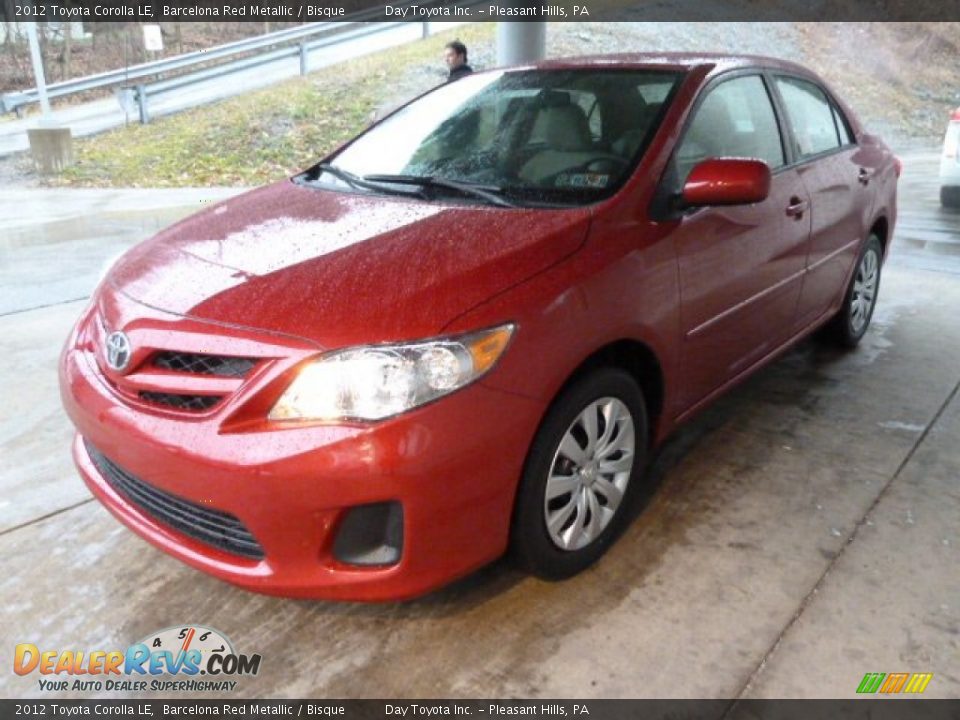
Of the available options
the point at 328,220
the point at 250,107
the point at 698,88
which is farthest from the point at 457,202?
the point at 250,107

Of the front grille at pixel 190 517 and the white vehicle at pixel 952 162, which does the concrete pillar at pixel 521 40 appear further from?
the front grille at pixel 190 517

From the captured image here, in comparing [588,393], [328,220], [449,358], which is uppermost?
[328,220]

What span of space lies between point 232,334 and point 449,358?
0.54 metres

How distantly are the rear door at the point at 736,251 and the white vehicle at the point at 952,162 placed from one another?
5491 mm

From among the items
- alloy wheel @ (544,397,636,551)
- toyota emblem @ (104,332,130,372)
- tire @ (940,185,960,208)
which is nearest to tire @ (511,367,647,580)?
alloy wheel @ (544,397,636,551)

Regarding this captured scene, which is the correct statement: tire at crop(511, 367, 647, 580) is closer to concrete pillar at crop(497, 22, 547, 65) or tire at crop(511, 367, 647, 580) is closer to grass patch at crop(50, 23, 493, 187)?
concrete pillar at crop(497, 22, 547, 65)

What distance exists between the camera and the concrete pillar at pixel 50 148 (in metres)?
10.1

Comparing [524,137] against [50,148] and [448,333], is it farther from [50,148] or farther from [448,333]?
[50,148]

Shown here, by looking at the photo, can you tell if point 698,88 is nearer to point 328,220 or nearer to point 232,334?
point 328,220

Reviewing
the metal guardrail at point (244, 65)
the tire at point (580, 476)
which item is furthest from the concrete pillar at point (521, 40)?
the metal guardrail at point (244, 65)

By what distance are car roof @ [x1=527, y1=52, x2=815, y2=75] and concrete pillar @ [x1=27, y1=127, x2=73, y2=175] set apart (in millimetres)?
8876

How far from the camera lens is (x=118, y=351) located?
2.21 meters

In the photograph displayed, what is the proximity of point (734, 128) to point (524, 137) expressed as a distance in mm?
824

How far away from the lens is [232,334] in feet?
6.65
